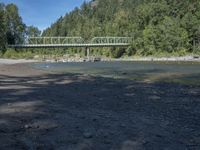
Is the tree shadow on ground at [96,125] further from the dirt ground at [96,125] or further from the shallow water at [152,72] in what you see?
the shallow water at [152,72]

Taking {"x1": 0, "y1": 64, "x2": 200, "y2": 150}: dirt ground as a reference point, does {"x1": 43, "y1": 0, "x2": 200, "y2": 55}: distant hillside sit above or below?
above

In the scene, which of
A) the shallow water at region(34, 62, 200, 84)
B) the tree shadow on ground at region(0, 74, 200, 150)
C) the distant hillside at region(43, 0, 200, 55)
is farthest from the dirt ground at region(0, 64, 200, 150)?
the distant hillside at region(43, 0, 200, 55)

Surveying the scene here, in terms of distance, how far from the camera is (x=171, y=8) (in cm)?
15400

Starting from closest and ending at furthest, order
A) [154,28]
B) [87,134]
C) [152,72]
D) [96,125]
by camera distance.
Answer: [87,134] < [96,125] < [152,72] < [154,28]

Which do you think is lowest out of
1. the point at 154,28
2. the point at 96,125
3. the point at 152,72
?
the point at 152,72

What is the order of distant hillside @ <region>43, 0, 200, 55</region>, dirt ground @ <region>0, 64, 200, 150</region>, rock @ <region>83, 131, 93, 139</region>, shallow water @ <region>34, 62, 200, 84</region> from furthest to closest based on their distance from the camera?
distant hillside @ <region>43, 0, 200, 55</region> < shallow water @ <region>34, 62, 200, 84</region> < rock @ <region>83, 131, 93, 139</region> < dirt ground @ <region>0, 64, 200, 150</region>

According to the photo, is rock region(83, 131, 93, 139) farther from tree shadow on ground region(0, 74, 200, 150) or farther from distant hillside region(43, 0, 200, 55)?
distant hillside region(43, 0, 200, 55)

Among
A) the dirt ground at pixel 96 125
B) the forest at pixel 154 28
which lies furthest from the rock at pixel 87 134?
the forest at pixel 154 28

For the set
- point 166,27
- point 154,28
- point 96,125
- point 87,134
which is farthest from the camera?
point 154,28

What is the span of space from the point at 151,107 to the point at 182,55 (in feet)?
371

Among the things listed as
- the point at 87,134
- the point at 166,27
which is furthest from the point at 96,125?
the point at 166,27

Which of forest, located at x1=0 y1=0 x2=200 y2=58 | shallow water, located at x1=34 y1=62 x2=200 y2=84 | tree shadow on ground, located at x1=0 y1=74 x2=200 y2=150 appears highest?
forest, located at x1=0 y1=0 x2=200 y2=58

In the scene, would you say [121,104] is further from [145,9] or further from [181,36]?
[145,9]

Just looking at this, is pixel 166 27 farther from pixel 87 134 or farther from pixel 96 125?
pixel 87 134
